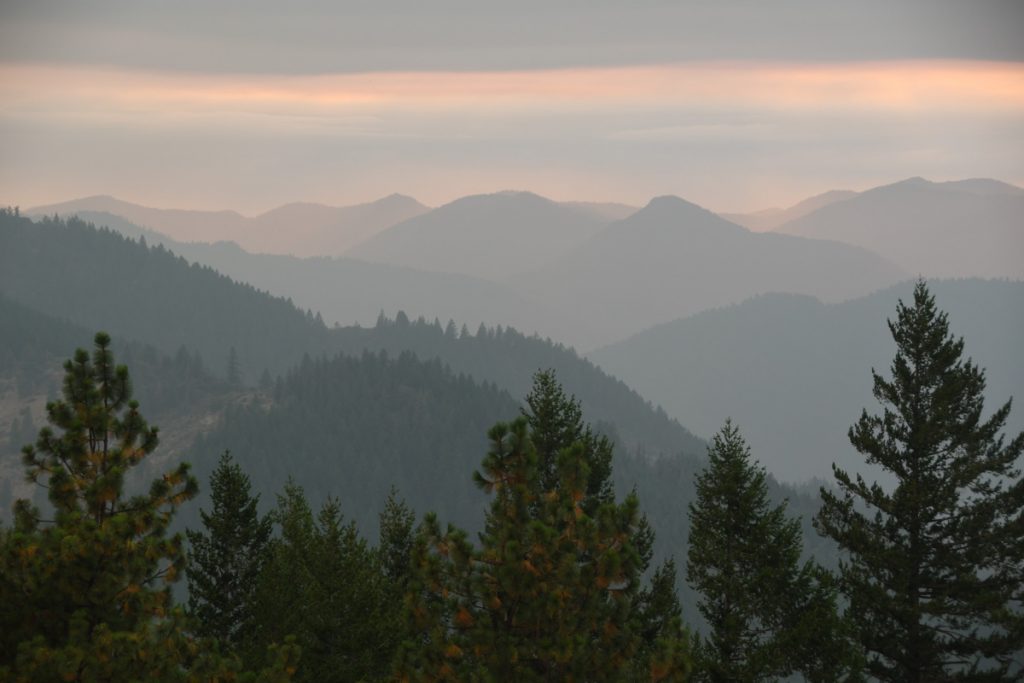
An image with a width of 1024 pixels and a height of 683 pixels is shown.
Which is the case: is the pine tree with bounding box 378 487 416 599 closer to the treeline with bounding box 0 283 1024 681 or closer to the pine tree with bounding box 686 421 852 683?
the treeline with bounding box 0 283 1024 681

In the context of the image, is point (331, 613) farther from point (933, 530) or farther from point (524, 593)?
point (933, 530)

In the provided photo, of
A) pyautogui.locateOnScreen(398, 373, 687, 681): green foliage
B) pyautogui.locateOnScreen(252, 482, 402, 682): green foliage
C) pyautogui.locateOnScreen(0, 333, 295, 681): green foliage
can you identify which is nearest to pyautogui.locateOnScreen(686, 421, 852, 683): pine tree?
pyautogui.locateOnScreen(398, 373, 687, 681): green foliage

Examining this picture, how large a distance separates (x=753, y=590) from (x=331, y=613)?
12.6m

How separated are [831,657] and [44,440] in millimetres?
18606

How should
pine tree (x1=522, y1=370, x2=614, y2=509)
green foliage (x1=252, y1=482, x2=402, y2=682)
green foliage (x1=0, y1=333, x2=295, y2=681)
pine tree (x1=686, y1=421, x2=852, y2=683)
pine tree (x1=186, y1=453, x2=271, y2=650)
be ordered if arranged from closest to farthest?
green foliage (x1=0, y1=333, x2=295, y2=681) < pine tree (x1=686, y1=421, x2=852, y2=683) < pine tree (x1=522, y1=370, x2=614, y2=509) < green foliage (x1=252, y1=482, x2=402, y2=682) < pine tree (x1=186, y1=453, x2=271, y2=650)

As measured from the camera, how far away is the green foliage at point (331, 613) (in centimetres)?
3262

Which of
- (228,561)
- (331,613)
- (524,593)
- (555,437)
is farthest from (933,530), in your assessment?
(228,561)

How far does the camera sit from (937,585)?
30.2 meters

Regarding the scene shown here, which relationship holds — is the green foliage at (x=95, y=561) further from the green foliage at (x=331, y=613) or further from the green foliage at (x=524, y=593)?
the green foliage at (x=331, y=613)

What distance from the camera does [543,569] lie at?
64.2ft

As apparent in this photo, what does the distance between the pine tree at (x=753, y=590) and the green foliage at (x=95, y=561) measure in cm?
1195

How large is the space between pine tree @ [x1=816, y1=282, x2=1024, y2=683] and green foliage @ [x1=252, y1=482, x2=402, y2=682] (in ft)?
45.1

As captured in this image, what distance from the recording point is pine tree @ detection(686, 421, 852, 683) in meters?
26.9

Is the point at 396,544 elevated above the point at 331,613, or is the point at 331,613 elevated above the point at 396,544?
the point at 396,544
